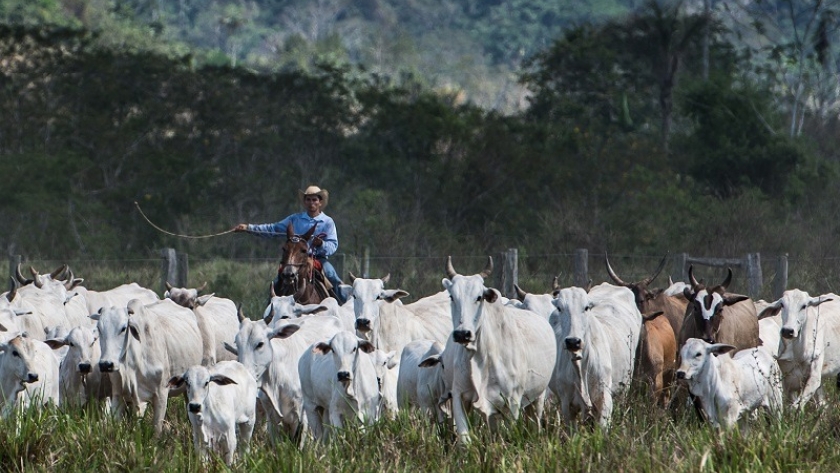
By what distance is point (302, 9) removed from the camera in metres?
106

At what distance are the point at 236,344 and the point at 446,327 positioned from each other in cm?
241

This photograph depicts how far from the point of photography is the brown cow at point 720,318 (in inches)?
467

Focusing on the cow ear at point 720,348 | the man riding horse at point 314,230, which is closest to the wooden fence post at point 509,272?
the man riding horse at point 314,230

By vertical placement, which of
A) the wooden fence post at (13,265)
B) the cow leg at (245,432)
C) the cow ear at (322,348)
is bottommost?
the cow leg at (245,432)

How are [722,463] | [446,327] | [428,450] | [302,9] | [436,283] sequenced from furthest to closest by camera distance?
[302,9] → [436,283] → [446,327] → [428,450] → [722,463]

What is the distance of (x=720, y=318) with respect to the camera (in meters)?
11.9

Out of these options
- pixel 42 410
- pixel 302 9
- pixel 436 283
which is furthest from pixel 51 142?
pixel 302 9

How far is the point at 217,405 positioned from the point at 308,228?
484 cm

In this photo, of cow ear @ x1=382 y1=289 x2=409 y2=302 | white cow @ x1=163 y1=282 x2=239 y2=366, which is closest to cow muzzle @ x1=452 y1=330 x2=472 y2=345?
cow ear @ x1=382 y1=289 x2=409 y2=302

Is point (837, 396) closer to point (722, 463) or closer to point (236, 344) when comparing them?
point (722, 463)

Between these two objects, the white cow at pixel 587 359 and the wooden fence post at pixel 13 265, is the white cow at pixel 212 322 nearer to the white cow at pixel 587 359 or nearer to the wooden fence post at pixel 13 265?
the white cow at pixel 587 359

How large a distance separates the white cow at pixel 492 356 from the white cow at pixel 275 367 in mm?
1507

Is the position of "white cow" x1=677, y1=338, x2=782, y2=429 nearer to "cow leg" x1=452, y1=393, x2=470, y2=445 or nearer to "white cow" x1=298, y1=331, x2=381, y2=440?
"cow leg" x1=452, y1=393, x2=470, y2=445

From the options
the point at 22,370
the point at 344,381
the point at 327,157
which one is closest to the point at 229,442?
the point at 344,381
